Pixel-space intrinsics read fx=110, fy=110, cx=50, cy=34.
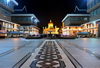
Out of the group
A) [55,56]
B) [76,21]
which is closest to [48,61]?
[55,56]

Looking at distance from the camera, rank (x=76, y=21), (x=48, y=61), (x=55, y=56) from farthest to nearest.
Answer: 1. (x=76, y=21)
2. (x=55, y=56)
3. (x=48, y=61)

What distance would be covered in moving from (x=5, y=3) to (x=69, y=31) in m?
34.9

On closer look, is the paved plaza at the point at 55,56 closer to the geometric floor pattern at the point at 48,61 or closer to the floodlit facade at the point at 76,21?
the geometric floor pattern at the point at 48,61

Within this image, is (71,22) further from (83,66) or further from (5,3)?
(83,66)

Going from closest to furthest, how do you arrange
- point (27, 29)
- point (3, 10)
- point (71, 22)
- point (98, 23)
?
point (98, 23) < point (3, 10) < point (27, 29) < point (71, 22)

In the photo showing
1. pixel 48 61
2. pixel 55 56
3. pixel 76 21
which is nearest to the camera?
pixel 48 61

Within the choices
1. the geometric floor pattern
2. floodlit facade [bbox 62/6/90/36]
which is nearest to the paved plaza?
the geometric floor pattern

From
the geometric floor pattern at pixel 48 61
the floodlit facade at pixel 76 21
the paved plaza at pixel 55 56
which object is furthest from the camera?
the floodlit facade at pixel 76 21

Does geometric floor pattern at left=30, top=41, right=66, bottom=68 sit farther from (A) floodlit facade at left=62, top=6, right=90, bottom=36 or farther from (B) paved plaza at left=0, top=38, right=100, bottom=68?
(A) floodlit facade at left=62, top=6, right=90, bottom=36

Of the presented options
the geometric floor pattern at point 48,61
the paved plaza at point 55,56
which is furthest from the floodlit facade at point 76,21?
the geometric floor pattern at point 48,61

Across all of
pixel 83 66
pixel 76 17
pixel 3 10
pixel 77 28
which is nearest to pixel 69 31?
pixel 77 28

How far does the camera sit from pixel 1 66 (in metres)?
4.60

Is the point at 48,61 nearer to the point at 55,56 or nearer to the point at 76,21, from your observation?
the point at 55,56

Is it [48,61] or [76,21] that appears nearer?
[48,61]
